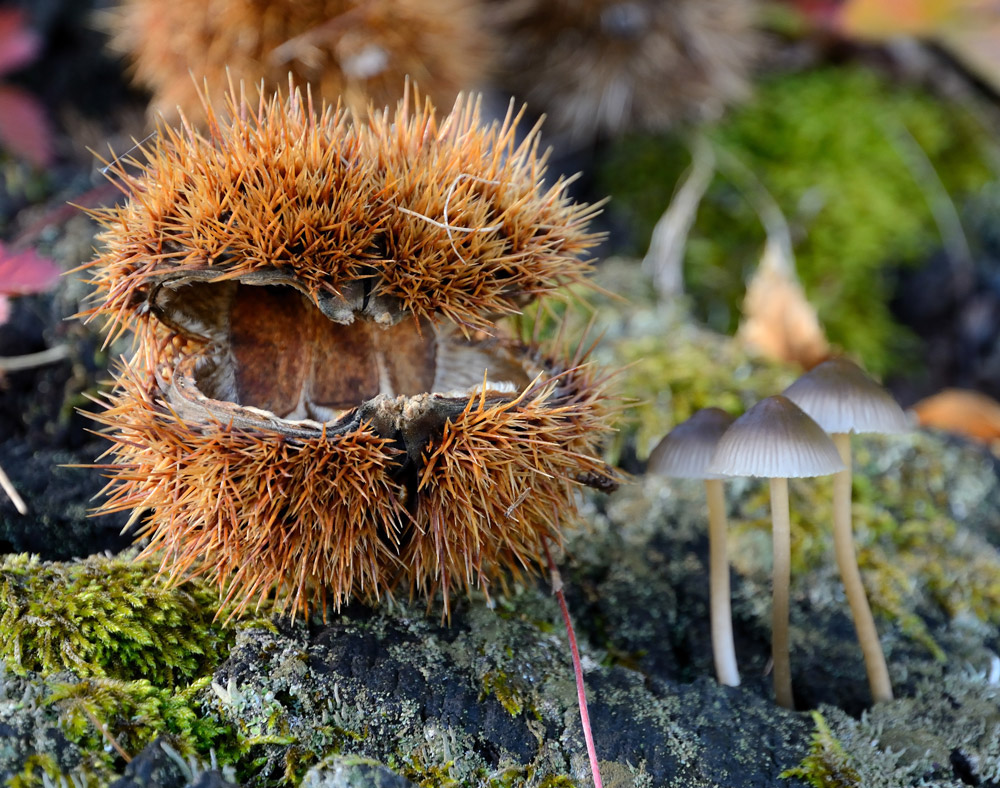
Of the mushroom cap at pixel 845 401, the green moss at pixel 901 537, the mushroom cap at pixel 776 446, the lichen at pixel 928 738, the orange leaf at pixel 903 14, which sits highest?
the orange leaf at pixel 903 14

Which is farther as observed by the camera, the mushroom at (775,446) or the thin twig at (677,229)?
the thin twig at (677,229)

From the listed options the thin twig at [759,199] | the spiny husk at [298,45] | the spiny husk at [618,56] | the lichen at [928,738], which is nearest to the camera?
the lichen at [928,738]

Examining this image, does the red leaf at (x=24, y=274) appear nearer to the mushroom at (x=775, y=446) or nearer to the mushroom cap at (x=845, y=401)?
the mushroom at (x=775, y=446)

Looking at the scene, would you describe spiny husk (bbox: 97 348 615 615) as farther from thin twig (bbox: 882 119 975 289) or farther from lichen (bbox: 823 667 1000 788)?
thin twig (bbox: 882 119 975 289)

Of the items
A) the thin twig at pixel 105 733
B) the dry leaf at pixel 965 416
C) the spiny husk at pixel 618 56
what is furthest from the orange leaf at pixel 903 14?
the thin twig at pixel 105 733

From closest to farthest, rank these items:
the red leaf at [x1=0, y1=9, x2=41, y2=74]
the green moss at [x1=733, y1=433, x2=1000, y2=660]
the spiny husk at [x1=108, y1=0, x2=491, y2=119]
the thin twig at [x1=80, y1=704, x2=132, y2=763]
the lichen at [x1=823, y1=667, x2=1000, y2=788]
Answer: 1. the thin twig at [x1=80, y1=704, x2=132, y2=763]
2. the lichen at [x1=823, y1=667, x2=1000, y2=788]
3. the green moss at [x1=733, y1=433, x2=1000, y2=660]
4. the spiny husk at [x1=108, y1=0, x2=491, y2=119]
5. the red leaf at [x1=0, y1=9, x2=41, y2=74]

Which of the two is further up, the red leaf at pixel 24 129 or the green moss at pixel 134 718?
the red leaf at pixel 24 129

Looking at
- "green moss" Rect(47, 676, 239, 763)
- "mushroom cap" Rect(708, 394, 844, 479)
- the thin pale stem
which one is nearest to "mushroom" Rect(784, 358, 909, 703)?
"mushroom cap" Rect(708, 394, 844, 479)
